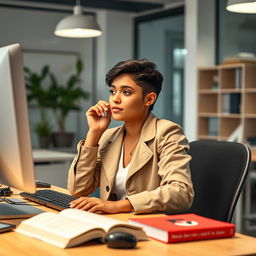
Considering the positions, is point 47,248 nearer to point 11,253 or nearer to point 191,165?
point 11,253

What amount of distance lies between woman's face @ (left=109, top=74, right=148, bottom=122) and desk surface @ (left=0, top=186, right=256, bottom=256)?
2.48 feet

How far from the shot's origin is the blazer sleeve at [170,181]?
6.19 ft

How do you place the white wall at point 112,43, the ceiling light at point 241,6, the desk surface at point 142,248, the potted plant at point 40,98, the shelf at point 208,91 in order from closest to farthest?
the desk surface at point 142,248 < the ceiling light at point 241,6 < the shelf at point 208,91 < the potted plant at point 40,98 < the white wall at point 112,43

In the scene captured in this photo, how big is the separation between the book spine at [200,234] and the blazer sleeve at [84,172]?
0.79 meters

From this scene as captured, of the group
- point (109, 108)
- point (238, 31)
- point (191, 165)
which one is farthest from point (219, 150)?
point (238, 31)

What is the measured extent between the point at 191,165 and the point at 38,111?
6.32 meters

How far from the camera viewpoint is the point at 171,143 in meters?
2.12

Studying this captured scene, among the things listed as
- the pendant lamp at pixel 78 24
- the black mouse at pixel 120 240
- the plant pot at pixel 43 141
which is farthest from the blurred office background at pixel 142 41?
the black mouse at pixel 120 240

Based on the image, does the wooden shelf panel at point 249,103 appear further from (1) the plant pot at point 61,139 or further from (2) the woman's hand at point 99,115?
(2) the woman's hand at point 99,115

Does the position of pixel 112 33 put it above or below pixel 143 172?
above

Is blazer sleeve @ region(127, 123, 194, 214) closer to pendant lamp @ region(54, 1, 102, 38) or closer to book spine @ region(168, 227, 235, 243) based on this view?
book spine @ region(168, 227, 235, 243)

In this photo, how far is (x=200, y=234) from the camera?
1532mm

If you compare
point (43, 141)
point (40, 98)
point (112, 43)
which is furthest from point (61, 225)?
point (112, 43)

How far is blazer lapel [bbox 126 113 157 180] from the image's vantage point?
2.14m
